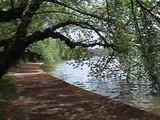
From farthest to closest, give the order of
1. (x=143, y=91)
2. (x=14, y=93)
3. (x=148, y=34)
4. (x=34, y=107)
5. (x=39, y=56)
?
(x=39, y=56)
(x=143, y=91)
(x=14, y=93)
(x=34, y=107)
(x=148, y=34)

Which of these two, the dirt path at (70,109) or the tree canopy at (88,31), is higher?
the tree canopy at (88,31)

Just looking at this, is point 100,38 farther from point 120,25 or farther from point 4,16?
point 4,16

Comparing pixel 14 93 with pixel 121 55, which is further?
pixel 14 93

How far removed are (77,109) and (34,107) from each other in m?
1.88

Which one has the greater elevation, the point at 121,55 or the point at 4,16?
the point at 4,16

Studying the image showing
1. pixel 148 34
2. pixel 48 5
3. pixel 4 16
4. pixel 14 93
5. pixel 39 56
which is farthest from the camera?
pixel 39 56

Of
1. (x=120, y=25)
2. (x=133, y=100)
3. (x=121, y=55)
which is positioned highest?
(x=120, y=25)

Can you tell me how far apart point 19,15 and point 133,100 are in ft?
31.2

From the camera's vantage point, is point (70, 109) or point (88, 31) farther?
point (88, 31)

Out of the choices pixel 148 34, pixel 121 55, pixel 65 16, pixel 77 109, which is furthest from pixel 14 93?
pixel 148 34

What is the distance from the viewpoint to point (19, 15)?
15.3 m

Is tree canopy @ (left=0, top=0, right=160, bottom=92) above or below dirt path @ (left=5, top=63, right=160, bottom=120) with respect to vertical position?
above

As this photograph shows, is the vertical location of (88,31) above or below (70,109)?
above

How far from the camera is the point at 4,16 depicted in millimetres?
15016
